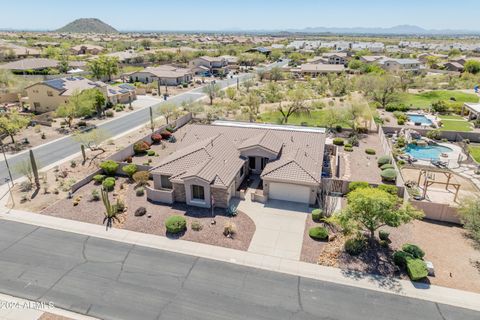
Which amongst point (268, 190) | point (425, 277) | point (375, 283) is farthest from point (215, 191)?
point (425, 277)

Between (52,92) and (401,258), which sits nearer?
(401,258)

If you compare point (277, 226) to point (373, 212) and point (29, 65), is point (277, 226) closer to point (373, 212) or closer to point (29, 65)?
point (373, 212)

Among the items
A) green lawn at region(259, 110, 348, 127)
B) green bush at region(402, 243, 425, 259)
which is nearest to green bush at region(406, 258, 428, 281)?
green bush at region(402, 243, 425, 259)

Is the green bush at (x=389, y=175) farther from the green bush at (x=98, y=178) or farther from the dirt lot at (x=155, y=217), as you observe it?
the green bush at (x=98, y=178)

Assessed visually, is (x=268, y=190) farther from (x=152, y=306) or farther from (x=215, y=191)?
(x=152, y=306)

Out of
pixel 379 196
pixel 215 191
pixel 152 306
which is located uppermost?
pixel 379 196

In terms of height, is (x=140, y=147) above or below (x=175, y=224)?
above

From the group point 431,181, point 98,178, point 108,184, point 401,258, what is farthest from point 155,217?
point 431,181
